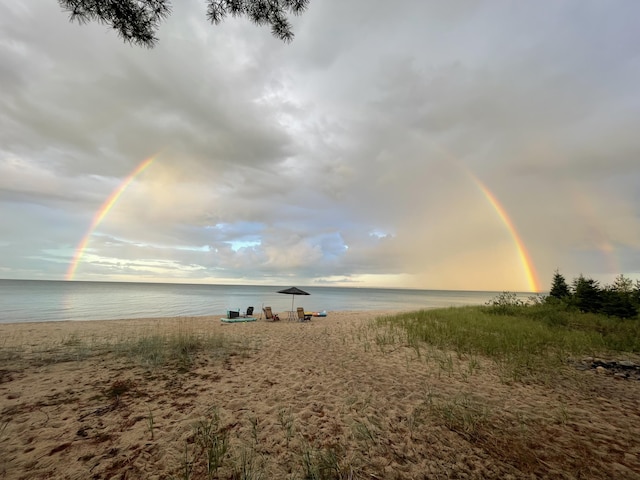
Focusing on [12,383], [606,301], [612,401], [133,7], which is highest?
[133,7]

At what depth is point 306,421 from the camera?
15.5ft

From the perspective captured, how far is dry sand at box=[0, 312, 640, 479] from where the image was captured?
3.49m

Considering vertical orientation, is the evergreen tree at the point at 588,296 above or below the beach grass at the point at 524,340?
above

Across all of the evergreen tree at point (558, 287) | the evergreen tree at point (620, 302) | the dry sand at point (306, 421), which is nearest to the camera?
the dry sand at point (306, 421)

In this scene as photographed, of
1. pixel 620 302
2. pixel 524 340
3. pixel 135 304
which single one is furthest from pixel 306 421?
pixel 135 304

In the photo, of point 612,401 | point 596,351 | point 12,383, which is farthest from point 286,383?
point 596,351

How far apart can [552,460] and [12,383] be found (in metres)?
10.0

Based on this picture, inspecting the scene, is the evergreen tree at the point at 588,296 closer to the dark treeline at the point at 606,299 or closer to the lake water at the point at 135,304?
the dark treeline at the point at 606,299

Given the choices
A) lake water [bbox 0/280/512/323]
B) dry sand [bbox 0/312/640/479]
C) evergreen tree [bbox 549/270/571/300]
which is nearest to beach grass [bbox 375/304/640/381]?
dry sand [bbox 0/312/640/479]

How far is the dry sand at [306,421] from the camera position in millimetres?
3494

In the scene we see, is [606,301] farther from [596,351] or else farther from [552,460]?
[552,460]

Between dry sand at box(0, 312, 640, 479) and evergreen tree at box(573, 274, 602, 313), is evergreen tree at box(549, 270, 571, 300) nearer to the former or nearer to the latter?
evergreen tree at box(573, 274, 602, 313)

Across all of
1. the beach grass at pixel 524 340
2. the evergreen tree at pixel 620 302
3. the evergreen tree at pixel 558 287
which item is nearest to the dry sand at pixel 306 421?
the beach grass at pixel 524 340

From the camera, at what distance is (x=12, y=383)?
6004mm
